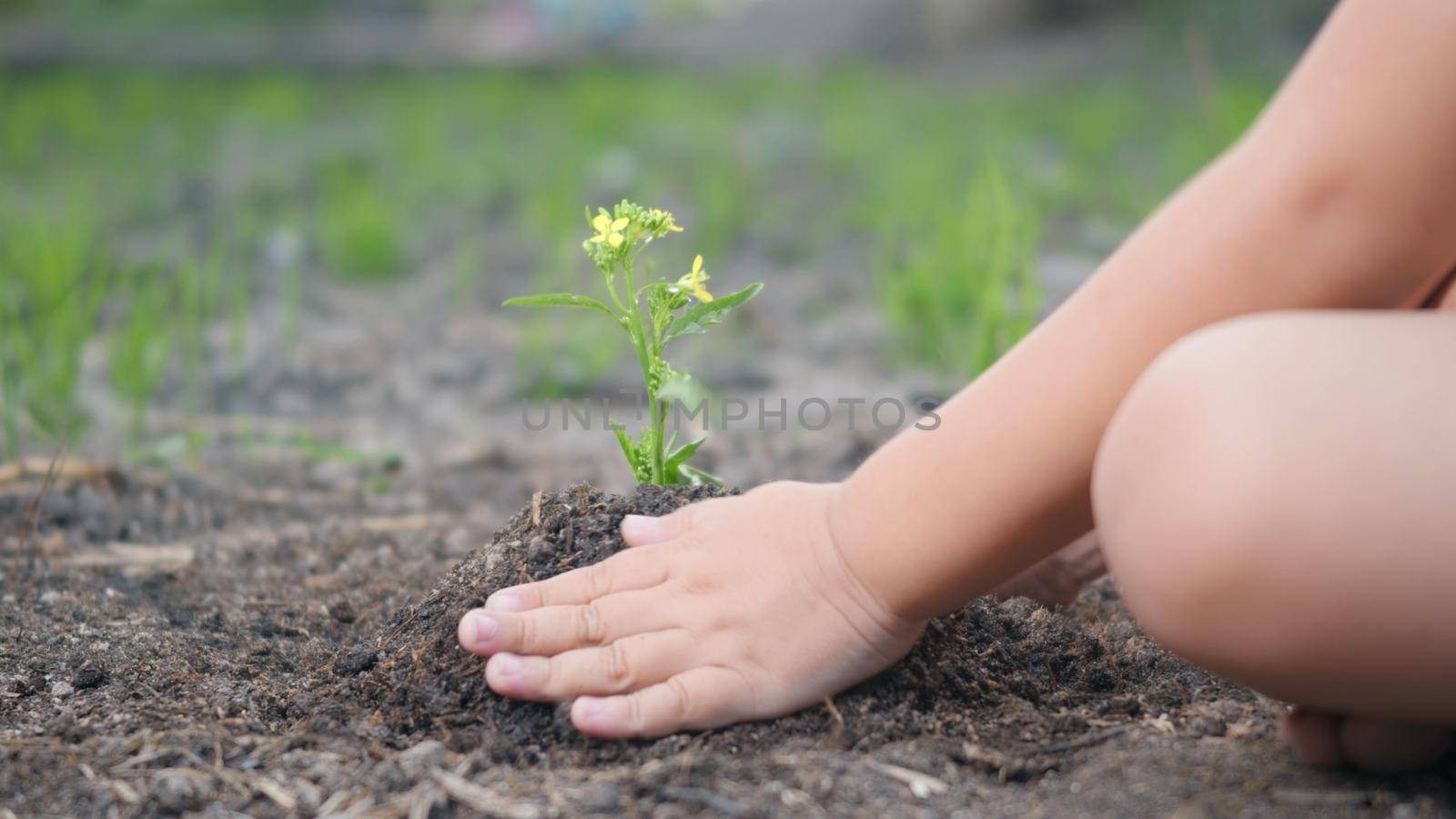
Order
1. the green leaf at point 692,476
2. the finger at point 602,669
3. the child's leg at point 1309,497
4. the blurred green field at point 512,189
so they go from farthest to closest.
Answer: the blurred green field at point 512,189, the green leaf at point 692,476, the finger at point 602,669, the child's leg at point 1309,497

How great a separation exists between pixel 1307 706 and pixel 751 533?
46cm

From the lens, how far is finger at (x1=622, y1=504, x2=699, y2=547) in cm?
109

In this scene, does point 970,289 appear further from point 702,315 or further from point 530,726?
point 530,726

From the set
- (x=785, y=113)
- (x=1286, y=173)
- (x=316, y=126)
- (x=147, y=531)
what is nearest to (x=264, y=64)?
(x=316, y=126)

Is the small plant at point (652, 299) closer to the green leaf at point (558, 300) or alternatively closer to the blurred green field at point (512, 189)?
the green leaf at point (558, 300)

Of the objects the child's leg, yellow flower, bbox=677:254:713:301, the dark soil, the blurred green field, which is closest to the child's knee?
the child's leg

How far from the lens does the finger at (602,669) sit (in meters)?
1.01

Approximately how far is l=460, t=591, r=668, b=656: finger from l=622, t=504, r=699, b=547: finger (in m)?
0.06

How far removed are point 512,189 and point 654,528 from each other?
3314 mm

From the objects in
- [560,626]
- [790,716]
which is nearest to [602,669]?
[560,626]

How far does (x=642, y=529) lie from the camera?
3.60 ft

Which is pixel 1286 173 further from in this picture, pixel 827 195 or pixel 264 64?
pixel 264 64

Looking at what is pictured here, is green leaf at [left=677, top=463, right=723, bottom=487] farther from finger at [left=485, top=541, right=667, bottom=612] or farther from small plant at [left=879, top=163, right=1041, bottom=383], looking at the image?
small plant at [left=879, top=163, right=1041, bottom=383]

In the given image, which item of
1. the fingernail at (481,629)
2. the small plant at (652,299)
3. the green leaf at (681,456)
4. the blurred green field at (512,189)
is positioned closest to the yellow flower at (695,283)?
the small plant at (652,299)
